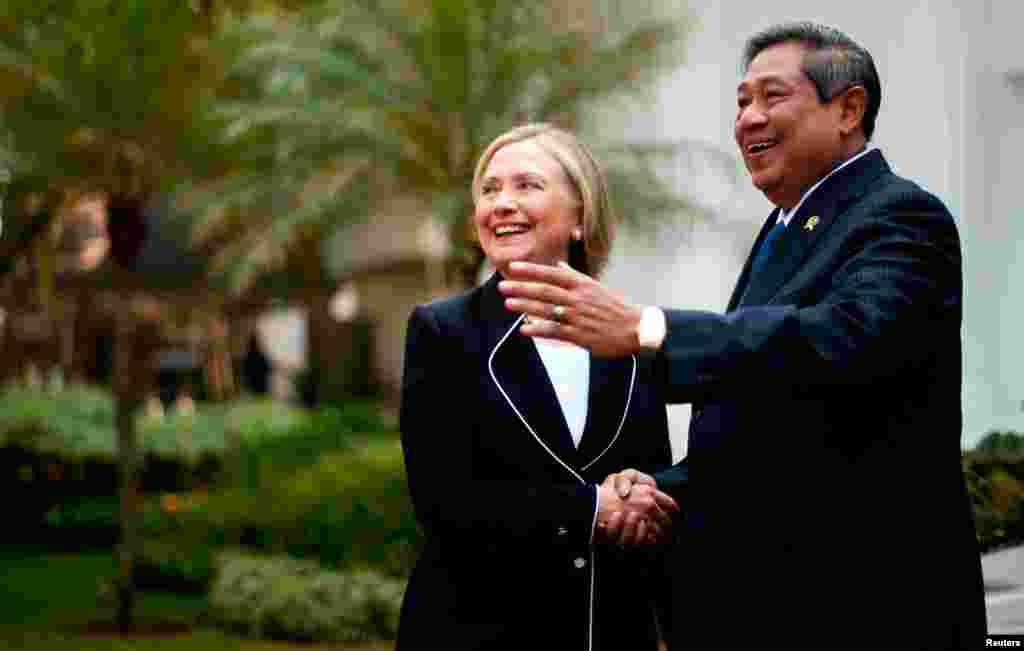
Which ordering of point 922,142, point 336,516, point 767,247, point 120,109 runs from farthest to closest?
1. point 120,109
2. point 336,516
3. point 922,142
4. point 767,247

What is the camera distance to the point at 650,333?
2600 millimetres

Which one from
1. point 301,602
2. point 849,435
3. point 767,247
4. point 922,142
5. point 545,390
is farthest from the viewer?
point 301,602

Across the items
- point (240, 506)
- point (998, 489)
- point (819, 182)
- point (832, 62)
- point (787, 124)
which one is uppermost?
point (832, 62)

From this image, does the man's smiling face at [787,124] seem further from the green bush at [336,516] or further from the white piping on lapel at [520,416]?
the green bush at [336,516]

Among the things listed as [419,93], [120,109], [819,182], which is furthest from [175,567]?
[819,182]

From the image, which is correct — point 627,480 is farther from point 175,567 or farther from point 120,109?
point 175,567

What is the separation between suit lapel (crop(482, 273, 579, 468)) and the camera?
3504mm

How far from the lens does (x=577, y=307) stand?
8.40 feet

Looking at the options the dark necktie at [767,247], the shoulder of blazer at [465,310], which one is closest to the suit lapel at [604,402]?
the shoulder of blazer at [465,310]

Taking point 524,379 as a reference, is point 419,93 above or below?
above

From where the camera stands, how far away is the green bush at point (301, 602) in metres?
11.1

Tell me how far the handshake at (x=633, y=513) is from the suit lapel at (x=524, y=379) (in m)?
0.15

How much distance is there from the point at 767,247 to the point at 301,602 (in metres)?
8.72

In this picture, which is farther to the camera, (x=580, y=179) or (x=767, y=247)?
(x=580, y=179)
